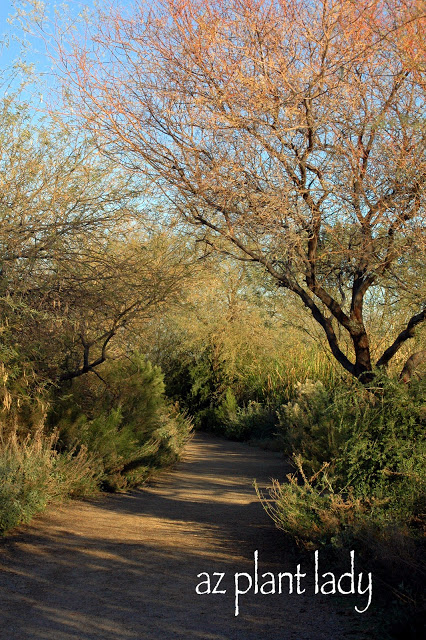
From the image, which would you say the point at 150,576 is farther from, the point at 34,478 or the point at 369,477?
→ the point at 369,477

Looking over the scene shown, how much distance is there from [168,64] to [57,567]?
5.96 m

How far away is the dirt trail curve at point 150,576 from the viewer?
4844 millimetres

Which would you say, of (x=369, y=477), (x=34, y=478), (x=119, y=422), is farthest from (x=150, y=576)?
(x=119, y=422)

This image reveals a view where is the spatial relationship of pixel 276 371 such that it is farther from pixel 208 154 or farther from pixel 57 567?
pixel 57 567

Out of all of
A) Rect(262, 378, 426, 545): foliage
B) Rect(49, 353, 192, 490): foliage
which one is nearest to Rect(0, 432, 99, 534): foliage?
Rect(49, 353, 192, 490): foliage

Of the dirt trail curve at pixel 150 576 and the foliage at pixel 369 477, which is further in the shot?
the foliage at pixel 369 477

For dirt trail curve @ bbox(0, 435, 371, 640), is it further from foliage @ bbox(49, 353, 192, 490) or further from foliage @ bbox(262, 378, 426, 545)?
foliage @ bbox(49, 353, 192, 490)

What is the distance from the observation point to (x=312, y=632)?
477cm

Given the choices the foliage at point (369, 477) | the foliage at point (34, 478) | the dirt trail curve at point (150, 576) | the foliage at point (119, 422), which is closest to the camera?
the dirt trail curve at point (150, 576)

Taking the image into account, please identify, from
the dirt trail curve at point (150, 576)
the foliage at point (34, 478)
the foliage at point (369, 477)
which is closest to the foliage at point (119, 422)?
the foliage at point (34, 478)

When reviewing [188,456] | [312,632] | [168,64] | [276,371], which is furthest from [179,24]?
[276,371]

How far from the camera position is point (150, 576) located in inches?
240

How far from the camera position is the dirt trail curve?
4.84m

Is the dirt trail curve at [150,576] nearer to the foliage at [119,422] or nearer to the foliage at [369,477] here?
the foliage at [369,477]
